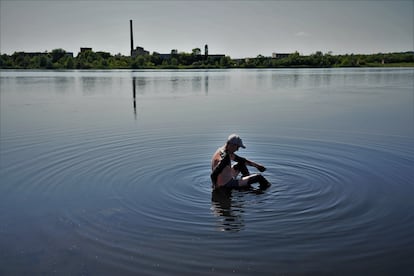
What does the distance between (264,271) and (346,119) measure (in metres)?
17.7

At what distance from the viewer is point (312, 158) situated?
14094 millimetres

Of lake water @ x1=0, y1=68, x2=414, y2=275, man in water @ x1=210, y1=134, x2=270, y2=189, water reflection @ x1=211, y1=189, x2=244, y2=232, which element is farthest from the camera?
man in water @ x1=210, y1=134, x2=270, y2=189

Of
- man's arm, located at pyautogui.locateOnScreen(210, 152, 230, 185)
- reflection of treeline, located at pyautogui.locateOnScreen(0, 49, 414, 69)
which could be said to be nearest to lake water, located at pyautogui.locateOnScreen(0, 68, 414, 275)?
man's arm, located at pyautogui.locateOnScreen(210, 152, 230, 185)

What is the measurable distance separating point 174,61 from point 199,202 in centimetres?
15515

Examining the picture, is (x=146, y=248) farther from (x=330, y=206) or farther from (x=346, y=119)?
(x=346, y=119)

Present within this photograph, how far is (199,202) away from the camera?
33.2ft

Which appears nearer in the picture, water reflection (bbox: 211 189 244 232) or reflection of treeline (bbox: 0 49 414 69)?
water reflection (bbox: 211 189 244 232)

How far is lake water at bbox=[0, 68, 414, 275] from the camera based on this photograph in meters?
7.21

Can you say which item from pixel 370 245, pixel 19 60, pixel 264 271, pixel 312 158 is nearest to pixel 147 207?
pixel 264 271

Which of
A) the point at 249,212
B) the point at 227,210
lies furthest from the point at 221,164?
the point at 249,212

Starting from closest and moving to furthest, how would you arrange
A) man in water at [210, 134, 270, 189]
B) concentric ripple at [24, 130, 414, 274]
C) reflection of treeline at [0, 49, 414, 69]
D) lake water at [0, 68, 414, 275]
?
lake water at [0, 68, 414, 275]
concentric ripple at [24, 130, 414, 274]
man in water at [210, 134, 270, 189]
reflection of treeline at [0, 49, 414, 69]

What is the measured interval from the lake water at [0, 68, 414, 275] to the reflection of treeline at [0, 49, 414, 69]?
137636 millimetres

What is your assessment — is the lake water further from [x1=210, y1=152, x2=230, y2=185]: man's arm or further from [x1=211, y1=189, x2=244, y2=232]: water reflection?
[x1=210, y1=152, x2=230, y2=185]: man's arm

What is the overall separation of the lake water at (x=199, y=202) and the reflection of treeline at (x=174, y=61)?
137636mm
